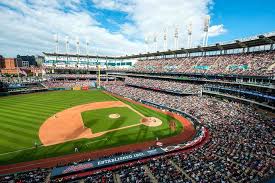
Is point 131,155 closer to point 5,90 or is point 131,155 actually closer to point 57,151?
point 57,151

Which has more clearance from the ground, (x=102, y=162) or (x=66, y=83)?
(x=66, y=83)

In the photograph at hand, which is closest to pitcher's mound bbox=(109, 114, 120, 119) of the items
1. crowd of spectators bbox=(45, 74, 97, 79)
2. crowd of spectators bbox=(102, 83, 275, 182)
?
crowd of spectators bbox=(102, 83, 275, 182)

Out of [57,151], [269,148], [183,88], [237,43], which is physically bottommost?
[57,151]

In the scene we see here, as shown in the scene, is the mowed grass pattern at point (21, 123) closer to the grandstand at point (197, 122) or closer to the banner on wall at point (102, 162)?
the grandstand at point (197, 122)

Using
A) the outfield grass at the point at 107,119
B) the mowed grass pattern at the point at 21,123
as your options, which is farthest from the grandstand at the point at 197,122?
the outfield grass at the point at 107,119

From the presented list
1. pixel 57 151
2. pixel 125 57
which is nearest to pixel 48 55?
pixel 125 57

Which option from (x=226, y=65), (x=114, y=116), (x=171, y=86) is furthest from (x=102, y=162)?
(x=226, y=65)

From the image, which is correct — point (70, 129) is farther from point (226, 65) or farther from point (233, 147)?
point (226, 65)

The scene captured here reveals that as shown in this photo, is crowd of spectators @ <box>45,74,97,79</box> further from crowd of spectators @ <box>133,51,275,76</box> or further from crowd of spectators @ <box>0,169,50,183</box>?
crowd of spectators @ <box>0,169,50,183</box>
